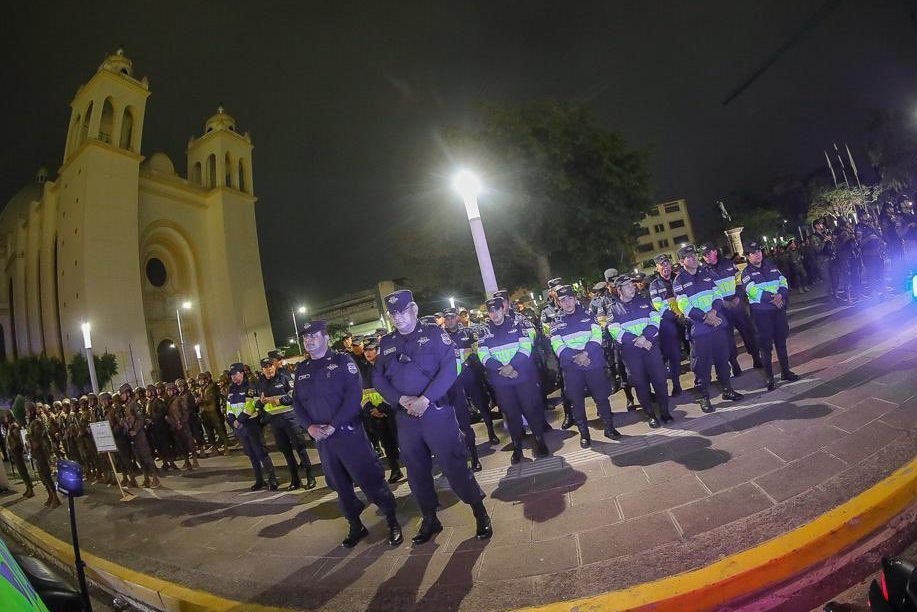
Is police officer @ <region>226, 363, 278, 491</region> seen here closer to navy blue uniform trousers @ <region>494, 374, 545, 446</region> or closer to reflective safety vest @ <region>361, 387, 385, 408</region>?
reflective safety vest @ <region>361, 387, 385, 408</region>

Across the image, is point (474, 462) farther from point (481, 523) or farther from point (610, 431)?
point (481, 523)

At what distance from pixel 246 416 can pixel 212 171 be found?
4322cm

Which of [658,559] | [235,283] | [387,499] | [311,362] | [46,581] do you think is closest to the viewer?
[46,581]

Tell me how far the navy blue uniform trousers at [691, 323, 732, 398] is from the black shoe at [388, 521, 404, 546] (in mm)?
3963

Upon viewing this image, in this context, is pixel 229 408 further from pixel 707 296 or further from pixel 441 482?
pixel 707 296

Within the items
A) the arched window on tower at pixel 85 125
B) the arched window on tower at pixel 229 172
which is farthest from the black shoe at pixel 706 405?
the arched window on tower at pixel 229 172

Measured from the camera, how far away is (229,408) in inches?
256

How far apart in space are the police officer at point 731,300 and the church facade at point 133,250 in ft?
111

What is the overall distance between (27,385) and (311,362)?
114 ft

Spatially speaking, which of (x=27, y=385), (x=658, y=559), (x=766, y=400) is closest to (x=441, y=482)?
(x=658, y=559)

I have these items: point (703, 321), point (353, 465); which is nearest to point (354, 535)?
point (353, 465)

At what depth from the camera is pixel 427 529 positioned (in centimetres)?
387

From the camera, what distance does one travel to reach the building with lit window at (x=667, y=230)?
79500 millimetres

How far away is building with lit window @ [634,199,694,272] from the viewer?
261ft
